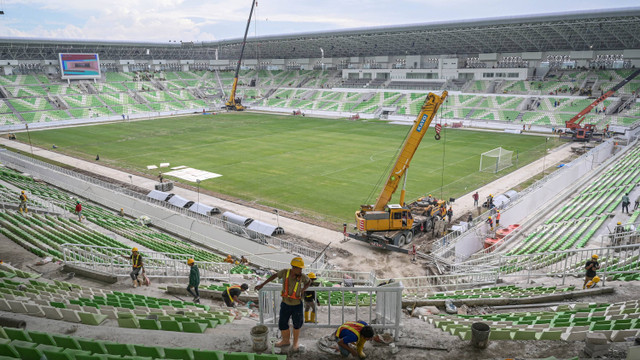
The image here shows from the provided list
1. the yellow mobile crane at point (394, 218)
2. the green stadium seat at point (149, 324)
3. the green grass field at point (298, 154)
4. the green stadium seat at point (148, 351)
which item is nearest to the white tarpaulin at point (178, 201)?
the green grass field at point (298, 154)

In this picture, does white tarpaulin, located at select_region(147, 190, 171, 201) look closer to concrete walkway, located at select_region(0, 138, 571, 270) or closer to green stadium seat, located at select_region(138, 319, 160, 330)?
→ concrete walkway, located at select_region(0, 138, 571, 270)

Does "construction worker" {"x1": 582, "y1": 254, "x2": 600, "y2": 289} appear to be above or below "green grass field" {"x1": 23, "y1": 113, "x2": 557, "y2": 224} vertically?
above

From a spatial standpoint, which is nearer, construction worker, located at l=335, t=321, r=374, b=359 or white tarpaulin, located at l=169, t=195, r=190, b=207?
construction worker, located at l=335, t=321, r=374, b=359

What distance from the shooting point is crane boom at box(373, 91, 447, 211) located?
21.7m

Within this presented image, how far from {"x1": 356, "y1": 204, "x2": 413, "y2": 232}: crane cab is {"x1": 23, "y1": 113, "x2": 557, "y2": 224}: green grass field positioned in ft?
12.4

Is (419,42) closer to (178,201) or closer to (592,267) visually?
(178,201)

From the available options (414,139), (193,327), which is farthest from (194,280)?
(414,139)

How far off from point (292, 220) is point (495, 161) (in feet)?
82.0

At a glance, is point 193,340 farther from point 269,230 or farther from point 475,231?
point 475,231

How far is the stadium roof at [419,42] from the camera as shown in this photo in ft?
205

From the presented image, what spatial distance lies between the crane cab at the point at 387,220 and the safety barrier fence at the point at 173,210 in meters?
3.16

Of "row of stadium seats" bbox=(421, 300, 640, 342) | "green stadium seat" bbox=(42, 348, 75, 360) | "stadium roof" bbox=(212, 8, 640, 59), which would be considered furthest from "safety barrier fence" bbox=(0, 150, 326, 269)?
"stadium roof" bbox=(212, 8, 640, 59)

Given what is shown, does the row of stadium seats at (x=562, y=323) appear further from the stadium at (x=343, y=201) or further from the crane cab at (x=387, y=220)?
the crane cab at (x=387, y=220)

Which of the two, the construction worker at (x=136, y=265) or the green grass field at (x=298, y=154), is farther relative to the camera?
the green grass field at (x=298, y=154)
